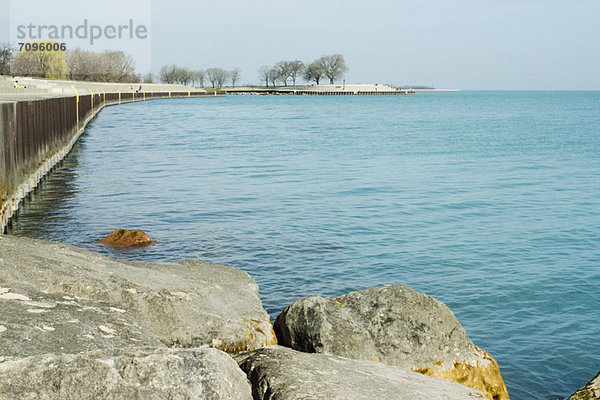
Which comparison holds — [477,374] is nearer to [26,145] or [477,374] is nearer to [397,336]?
[397,336]

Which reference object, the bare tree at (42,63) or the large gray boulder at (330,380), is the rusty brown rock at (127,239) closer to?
the large gray boulder at (330,380)

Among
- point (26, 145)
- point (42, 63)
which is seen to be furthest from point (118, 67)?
point (26, 145)

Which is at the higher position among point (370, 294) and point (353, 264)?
point (370, 294)

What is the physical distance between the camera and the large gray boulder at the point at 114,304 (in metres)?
4.35

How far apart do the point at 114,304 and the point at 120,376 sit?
210 centimetres

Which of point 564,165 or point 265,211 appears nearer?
point 265,211

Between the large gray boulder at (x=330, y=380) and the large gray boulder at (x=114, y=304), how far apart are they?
0.77 m

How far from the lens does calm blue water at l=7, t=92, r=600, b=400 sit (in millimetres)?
9516

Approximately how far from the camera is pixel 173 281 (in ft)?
22.1

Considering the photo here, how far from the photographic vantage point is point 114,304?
5570 millimetres

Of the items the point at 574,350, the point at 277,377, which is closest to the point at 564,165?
the point at 574,350

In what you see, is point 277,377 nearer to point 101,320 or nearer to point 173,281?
point 101,320

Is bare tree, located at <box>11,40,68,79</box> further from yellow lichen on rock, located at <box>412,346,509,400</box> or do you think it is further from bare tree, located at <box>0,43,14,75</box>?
Result: yellow lichen on rock, located at <box>412,346,509,400</box>

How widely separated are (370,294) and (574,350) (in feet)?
11.1
